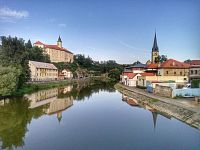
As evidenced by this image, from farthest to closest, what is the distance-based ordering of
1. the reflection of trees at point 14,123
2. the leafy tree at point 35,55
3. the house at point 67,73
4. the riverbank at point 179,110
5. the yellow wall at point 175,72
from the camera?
1. the house at point 67,73
2. the leafy tree at point 35,55
3. the yellow wall at point 175,72
4. the riverbank at point 179,110
5. the reflection of trees at point 14,123

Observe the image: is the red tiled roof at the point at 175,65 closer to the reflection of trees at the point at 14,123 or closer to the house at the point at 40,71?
the reflection of trees at the point at 14,123

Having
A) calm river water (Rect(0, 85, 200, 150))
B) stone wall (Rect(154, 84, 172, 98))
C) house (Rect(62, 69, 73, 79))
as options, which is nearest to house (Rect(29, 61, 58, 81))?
house (Rect(62, 69, 73, 79))

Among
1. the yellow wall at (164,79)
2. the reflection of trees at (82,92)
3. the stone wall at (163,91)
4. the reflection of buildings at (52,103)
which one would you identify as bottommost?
the reflection of buildings at (52,103)

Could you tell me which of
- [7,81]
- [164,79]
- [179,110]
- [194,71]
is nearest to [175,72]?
[194,71]

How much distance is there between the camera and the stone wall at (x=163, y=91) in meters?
24.5

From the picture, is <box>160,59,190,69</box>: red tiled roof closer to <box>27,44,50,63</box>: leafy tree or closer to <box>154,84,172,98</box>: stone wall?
<box>154,84,172,98</box>: stone wall

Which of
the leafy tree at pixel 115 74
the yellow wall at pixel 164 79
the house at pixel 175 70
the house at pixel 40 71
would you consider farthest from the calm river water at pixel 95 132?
the leafy tree at pixel 115 74

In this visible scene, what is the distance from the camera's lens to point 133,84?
4453 cm

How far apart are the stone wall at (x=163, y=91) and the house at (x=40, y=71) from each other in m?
35.8

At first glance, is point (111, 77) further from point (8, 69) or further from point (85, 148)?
point (85, 148)

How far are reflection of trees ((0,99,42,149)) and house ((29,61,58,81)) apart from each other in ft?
112

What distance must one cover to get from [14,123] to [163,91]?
16.8 metres

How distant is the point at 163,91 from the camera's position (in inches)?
1030

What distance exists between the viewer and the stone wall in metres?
24.5
